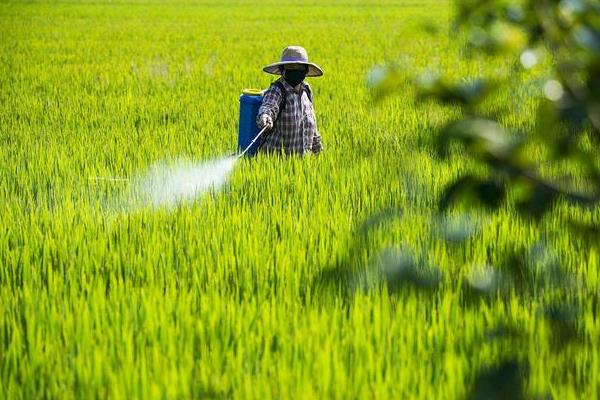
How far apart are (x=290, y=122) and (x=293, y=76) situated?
0.79ft

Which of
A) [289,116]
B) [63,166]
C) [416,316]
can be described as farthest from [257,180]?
[416,316]

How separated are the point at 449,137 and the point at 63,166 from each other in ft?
13.3

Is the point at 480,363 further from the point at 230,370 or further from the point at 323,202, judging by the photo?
the point at 323,202

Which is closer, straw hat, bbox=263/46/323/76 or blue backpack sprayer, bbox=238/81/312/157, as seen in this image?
straw hat, bbox=263/46/323/76

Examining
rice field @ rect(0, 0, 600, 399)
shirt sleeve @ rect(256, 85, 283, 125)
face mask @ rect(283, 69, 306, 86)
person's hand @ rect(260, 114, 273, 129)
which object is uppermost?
face mask @ rect(283, 69, 306, 86)

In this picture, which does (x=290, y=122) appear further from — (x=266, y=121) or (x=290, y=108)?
(x=266, y=121)

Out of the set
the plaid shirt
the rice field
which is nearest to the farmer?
the plaid shirt

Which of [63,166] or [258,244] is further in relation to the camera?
[63,166]

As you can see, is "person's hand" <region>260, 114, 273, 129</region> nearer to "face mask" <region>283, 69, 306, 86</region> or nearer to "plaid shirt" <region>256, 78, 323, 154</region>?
"plaid shirt" <region>256, 78, 323, 154</region>

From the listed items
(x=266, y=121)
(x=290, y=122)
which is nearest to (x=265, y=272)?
(x=266, y=121)

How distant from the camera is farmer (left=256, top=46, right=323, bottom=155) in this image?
15.5ft

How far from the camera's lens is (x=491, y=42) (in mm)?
1238

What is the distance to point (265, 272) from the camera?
2.87m

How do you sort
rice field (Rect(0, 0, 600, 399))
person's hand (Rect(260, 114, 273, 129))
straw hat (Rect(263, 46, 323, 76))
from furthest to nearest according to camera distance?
straw hat (Rect(263, 46, 323, 76)) → person's hand (Rect(260, 114, 273, 129)) → rice field (Rect(0, 0, 600, 399))
